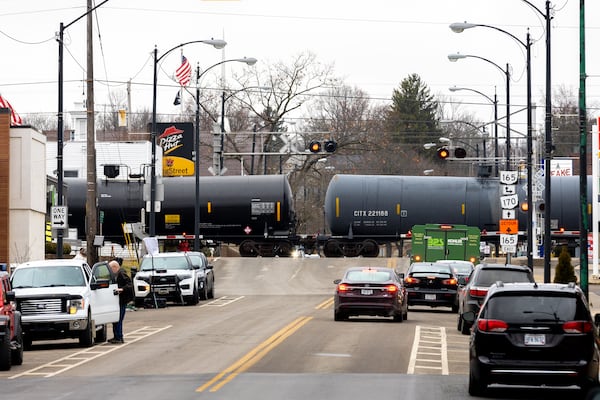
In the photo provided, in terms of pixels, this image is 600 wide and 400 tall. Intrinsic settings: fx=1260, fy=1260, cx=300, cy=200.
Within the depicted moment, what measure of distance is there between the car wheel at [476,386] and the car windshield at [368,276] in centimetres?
1506

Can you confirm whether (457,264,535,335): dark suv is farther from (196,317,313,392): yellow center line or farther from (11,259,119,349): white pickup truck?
(11,259,119,349): white pickup truck

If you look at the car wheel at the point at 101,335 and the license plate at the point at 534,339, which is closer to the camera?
the license plate at the point at 534,339

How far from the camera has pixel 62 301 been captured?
25.3 meters

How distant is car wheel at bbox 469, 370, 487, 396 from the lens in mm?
16328

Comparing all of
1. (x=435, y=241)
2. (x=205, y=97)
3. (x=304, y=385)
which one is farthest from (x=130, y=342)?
(x=205, y=97)

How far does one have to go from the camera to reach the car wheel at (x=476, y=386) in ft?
53.6

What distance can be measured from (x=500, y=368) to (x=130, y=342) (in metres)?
12.6

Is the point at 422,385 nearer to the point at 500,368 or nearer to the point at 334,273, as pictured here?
the point at 500,368

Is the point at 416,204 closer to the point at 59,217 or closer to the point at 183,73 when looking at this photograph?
the point at 183,73

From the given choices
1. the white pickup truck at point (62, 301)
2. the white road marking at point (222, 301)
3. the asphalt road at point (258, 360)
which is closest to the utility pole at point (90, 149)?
the asphalt road at point (258, 360)

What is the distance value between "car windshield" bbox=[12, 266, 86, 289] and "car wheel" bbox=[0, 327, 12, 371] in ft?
16.2

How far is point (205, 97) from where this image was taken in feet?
332

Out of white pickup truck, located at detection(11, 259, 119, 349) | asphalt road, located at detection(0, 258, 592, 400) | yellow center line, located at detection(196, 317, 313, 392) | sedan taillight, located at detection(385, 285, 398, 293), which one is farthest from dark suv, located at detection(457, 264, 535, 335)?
white pickup truck, located at detection(11, 259, 119, 349)

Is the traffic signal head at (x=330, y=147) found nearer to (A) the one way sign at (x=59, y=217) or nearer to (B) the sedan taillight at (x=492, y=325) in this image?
(A) the one way sign at (x=59, y=217)
